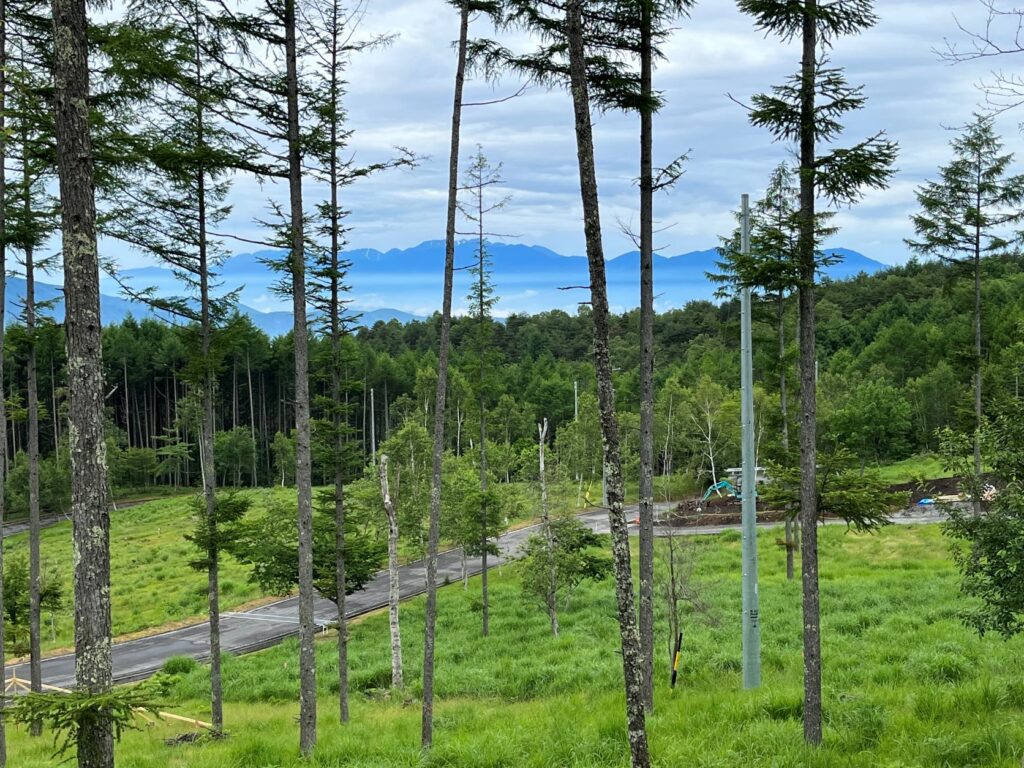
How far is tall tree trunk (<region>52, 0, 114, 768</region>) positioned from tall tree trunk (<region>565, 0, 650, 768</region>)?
489 centimetres

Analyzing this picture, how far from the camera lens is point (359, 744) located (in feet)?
42.4

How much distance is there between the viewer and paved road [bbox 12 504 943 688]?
87.7ft

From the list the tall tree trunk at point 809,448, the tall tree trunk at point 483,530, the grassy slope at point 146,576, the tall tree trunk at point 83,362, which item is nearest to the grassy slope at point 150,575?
the grassy slope at point 146,576

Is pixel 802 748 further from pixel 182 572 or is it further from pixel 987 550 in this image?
pixel 182 572

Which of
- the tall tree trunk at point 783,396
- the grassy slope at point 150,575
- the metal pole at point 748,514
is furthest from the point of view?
the grassy slope at point 150,575

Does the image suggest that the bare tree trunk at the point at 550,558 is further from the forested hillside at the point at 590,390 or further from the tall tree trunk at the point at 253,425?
the tall tree trunk at the point at 253,425

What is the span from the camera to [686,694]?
1412 centimetres

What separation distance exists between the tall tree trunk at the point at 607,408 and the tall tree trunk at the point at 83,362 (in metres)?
4.89

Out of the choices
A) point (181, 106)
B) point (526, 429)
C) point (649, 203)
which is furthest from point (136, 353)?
point (649, 203)

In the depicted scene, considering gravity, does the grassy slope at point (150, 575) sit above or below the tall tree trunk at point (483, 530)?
below

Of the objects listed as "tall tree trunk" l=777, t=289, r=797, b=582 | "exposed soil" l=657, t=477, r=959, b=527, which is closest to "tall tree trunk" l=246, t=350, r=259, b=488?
"exposed soil" l=657, t=477, r=959, b=527

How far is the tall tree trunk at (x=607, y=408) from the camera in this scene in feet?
25.6

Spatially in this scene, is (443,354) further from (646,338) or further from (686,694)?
(686,694)

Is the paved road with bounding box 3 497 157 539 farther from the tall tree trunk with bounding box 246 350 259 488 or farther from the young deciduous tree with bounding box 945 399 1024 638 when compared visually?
the young deciduous tree with bounding box 945 399 1024 638
